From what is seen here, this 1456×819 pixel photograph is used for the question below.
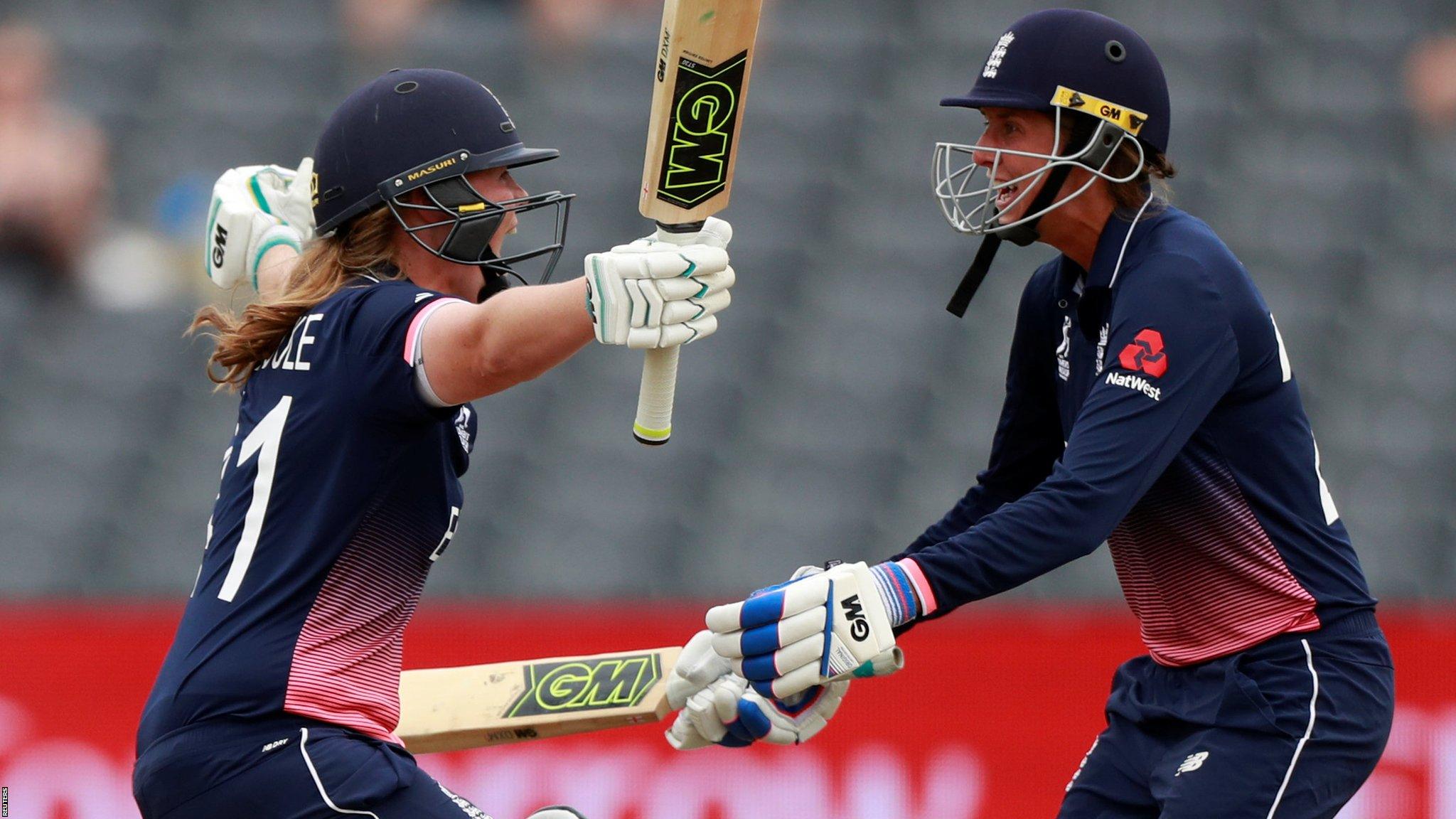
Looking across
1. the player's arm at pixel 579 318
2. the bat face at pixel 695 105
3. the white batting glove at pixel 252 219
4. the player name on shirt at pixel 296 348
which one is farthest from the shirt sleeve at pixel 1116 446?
the white batting glove at pixel 252 219

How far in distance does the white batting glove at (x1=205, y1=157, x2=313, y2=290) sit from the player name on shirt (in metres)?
1.21

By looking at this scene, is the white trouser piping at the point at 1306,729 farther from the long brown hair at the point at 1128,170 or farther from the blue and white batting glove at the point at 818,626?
the long brown hair at the point at 1128,170

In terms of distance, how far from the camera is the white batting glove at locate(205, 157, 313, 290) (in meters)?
4.59

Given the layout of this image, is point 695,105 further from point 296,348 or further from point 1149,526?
point 1149,526

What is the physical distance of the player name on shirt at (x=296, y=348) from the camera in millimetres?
3328

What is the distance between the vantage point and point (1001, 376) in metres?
8.43

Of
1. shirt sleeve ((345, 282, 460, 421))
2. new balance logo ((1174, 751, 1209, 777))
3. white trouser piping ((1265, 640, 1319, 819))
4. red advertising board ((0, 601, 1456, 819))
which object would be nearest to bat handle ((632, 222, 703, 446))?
shirt sleeve ((345, 282, 460, 421))

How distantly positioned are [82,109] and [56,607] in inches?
194

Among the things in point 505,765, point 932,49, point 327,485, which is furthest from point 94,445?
point 327,485

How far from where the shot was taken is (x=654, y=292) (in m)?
3.09

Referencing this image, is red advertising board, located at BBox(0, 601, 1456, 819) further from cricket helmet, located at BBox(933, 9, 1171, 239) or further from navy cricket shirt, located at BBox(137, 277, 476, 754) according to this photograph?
navy cricket shirt, located at BBox(137, 277, 476, 754)

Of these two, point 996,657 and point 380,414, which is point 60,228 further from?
point 380,414

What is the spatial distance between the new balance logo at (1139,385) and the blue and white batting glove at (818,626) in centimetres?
55

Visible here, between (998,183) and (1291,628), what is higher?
(998,183)
